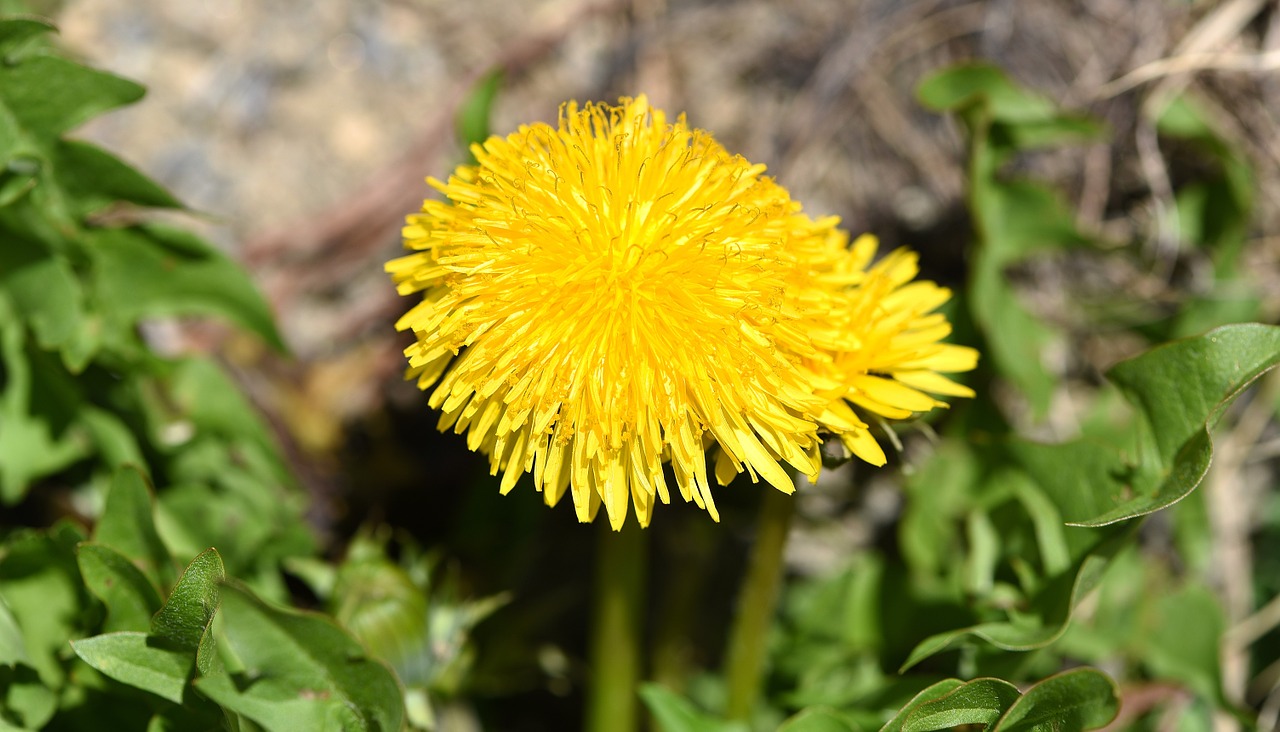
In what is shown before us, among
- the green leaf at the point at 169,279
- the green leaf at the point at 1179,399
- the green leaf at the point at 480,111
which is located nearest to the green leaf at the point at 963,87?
the green leaf at the point at 1179,399

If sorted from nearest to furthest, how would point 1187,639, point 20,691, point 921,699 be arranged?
1. point 921,699
2. point 20,691
3. point 1187,639

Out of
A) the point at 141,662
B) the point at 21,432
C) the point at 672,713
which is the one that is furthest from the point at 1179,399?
the point at 21,432

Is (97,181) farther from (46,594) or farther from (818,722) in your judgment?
(818,722)

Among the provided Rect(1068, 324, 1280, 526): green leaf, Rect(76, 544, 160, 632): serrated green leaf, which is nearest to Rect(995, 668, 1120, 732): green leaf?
Rect(1068, 324, 1280, 526): green leaf

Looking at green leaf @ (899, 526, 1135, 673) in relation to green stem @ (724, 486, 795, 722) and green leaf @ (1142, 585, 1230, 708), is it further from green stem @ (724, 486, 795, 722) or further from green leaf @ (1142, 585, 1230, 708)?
green leaf @ (1142, 585, 1230, 708)

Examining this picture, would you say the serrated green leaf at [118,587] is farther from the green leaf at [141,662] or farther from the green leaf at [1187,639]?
the green leaf at [1187,639]

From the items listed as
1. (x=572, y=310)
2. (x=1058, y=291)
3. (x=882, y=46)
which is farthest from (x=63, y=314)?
(x=1058, y=291)

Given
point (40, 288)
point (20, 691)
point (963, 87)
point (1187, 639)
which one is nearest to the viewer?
point (20, 691)
